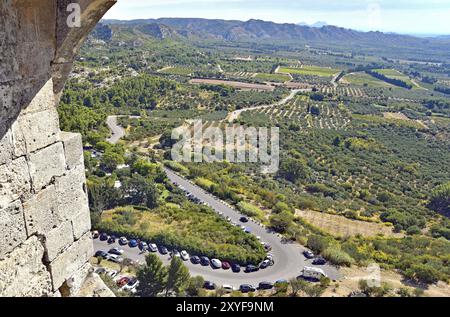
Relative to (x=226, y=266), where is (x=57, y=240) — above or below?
above

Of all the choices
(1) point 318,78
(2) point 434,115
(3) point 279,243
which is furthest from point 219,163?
(1) point 318,78

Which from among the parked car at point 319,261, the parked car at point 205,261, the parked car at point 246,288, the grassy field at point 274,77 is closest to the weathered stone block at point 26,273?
the parked car at point 246,288

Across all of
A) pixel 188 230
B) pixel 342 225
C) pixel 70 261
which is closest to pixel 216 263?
pixel 188 230

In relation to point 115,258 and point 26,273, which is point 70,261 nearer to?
point 26,273

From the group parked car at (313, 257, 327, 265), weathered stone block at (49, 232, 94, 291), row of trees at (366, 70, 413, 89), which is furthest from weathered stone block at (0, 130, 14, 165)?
row of trees at (366, 70, 413, 89)

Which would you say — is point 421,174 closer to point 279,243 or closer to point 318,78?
point 279,243

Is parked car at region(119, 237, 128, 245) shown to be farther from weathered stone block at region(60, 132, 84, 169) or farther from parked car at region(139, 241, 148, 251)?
weathered stone block at region(60, 132, 84, 169)

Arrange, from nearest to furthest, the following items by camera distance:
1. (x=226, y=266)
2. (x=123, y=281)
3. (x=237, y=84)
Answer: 1. (x=123, y=281)
2. (x=226, y=266)
3. (x=237, y=84)
